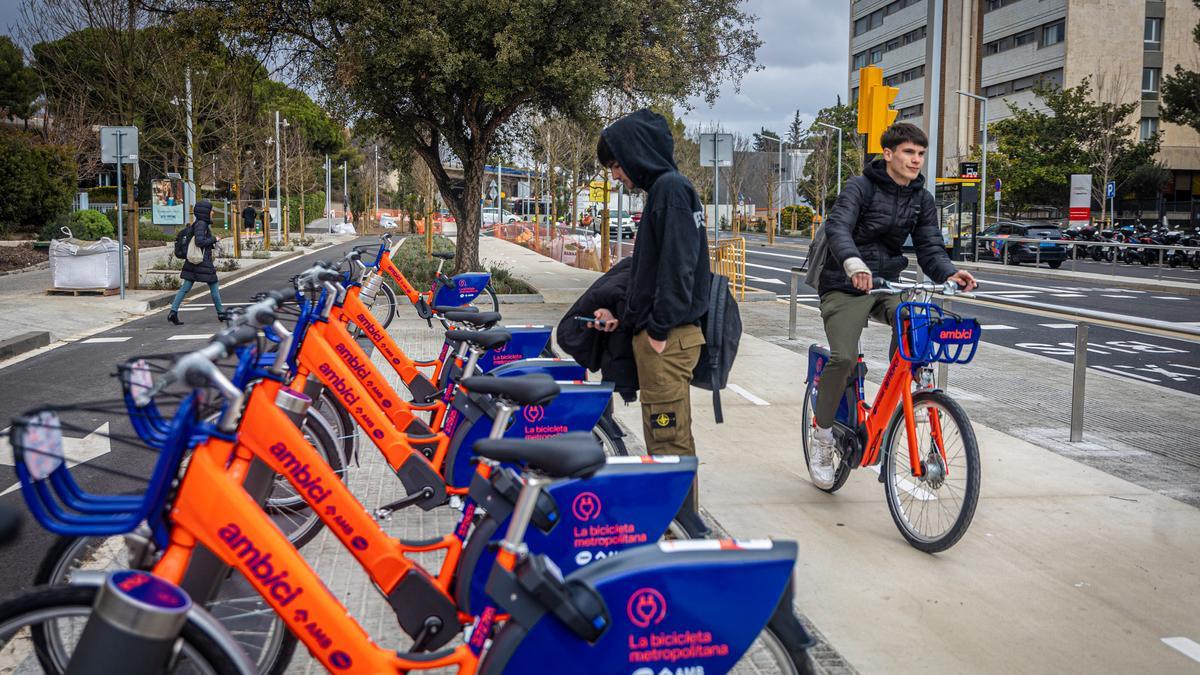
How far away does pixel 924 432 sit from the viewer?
4652 millimetres

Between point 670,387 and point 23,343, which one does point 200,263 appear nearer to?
point 23,343

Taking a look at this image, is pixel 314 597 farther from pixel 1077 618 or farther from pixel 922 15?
pixel 922 15

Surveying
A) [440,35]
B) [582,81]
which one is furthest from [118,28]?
[582,81]

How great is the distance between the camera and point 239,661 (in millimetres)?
2266

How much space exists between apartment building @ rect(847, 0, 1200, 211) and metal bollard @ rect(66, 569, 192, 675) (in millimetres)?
54266

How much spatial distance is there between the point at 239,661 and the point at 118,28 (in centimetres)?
2012

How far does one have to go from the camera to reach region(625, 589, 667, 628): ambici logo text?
2.20 m

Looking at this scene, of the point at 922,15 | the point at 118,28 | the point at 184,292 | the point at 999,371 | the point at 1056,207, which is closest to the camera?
the point at 999,371

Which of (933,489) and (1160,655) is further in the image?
(933,489)

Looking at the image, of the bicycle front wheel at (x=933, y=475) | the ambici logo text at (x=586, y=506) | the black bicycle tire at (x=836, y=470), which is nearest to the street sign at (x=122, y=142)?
the black bicycle tire at (x=836, y=470)

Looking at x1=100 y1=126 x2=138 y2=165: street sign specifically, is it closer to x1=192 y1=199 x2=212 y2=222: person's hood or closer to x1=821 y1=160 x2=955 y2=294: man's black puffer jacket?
x1=192 y1=199 x2=212 y2=222: person's hood

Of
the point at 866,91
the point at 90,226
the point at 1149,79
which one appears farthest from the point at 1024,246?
the point at 1149,79

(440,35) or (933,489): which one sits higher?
(440,35)

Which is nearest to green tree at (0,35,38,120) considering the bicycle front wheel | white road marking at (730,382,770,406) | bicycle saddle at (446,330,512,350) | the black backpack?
the black backpack
